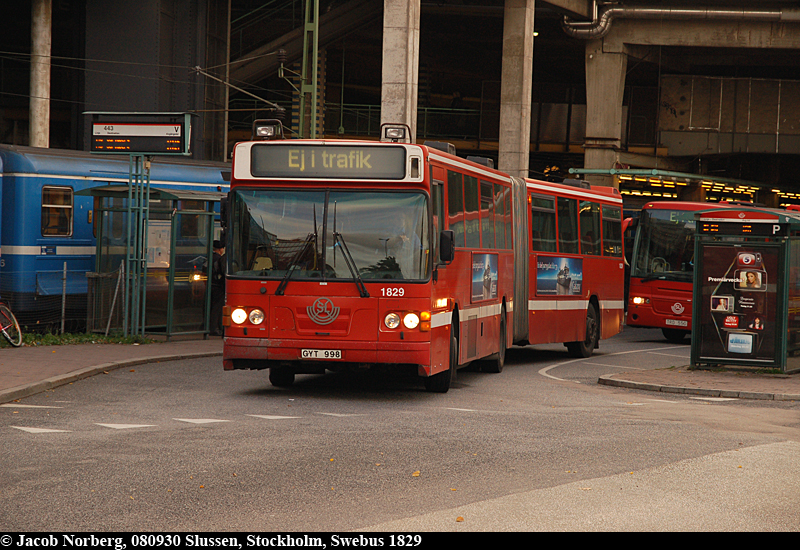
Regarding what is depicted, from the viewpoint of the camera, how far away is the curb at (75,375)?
39.1 ft

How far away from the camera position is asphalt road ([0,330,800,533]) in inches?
258

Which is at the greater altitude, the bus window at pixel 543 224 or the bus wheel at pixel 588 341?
the bus window at pixel 543 224

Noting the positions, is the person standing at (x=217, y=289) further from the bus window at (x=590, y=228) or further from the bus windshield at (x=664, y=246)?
the bus windshield at (x=664, y=246)

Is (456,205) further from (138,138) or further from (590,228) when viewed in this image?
(590,228)

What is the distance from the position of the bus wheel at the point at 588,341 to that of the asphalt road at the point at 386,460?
6.59 metres

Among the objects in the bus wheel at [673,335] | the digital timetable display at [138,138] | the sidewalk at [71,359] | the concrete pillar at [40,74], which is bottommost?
the bus wheel at [673,335]

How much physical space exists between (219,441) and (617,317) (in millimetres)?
14790

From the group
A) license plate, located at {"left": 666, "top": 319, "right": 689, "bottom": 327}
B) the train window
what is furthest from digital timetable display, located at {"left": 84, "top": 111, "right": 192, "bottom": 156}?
license plate, located at {"left": 666, "top": 319, "right": 689, "bottom": 327}

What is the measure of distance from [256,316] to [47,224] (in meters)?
9.30

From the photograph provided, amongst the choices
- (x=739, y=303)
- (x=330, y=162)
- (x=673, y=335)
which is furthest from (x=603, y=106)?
(x=330, y=162)

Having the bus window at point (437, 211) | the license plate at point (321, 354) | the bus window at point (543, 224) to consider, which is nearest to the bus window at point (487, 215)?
the bus window at point (437, 211)

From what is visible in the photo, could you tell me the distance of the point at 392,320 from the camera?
12.4 m

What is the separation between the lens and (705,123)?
47.3 metres

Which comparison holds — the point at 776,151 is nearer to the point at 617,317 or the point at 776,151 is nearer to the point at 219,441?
the point at 617,317
